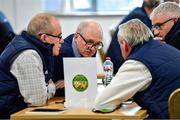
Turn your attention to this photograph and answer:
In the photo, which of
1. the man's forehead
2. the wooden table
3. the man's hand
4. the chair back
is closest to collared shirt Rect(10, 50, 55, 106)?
the wooden table

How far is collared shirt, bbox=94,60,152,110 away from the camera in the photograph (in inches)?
106

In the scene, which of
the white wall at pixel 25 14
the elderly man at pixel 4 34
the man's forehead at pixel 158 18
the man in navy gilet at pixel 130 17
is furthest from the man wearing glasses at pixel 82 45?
the white wall at pixel 25 14

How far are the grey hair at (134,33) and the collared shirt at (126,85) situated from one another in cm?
20

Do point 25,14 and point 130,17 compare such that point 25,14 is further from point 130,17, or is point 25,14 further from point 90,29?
point 90,29

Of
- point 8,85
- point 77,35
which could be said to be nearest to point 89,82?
point 8,85

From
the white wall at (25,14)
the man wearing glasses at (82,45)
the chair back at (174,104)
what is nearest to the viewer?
the chair back at (174,104)

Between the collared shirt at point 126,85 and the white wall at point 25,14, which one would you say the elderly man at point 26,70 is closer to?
the collared shirt at point 126,85

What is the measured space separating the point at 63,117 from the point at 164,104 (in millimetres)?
629

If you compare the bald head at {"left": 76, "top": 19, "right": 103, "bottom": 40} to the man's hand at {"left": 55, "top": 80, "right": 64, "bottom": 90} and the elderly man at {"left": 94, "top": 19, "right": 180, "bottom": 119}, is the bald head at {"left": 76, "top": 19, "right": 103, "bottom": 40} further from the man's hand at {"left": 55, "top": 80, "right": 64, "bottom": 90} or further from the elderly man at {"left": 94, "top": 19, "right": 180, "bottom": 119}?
the elderly man at {"left": 94, "top": 19, "right": 180, "bottom": 119}

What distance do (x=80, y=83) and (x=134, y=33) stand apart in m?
0.49

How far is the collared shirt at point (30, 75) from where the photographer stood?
2807mm

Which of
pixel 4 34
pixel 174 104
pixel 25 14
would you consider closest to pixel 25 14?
pixel 25 14

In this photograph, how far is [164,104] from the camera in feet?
8.81

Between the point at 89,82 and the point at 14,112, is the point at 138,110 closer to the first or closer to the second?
the point at 89,82
